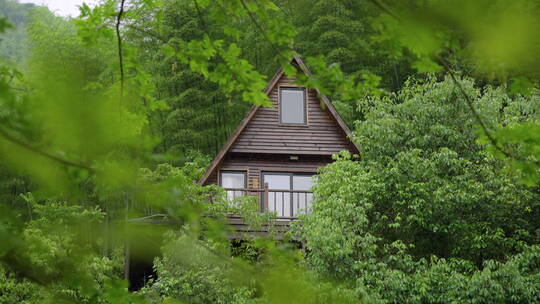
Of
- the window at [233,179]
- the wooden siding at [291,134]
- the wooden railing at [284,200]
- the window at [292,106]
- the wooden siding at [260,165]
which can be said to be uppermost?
the window at [292,106]

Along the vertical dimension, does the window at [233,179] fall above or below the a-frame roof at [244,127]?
below

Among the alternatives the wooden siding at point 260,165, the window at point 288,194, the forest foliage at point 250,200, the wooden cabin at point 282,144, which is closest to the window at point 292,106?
the wooden cabin at point 282,144

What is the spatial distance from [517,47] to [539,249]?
770cm

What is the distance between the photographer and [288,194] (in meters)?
12.4

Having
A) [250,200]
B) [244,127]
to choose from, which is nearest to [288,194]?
[244,127]

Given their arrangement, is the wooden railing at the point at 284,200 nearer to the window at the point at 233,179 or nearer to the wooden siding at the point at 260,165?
the window at the point at 233,179

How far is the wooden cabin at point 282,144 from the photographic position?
12.8m

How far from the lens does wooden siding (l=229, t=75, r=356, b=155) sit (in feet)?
42.4

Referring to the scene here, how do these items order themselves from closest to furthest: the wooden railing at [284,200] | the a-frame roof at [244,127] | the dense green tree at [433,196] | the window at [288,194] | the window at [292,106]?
the dense green tree at [433,196]
the wooden railing at [284,200]
the window at [288,194]
the a-frame roof at [244,127]
the window at [292,106]

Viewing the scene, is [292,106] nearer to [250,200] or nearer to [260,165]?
[260,165]

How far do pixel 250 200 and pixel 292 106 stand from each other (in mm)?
4398

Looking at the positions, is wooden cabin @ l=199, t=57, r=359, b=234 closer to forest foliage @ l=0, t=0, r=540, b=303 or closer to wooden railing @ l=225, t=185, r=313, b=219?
wooden railing @ l=225, t=185, r=313, b=219

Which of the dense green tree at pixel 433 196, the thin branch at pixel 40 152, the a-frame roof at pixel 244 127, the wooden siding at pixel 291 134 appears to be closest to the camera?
the thin branch at pixel 40 152

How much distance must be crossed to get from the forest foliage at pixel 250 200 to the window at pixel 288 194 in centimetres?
121
